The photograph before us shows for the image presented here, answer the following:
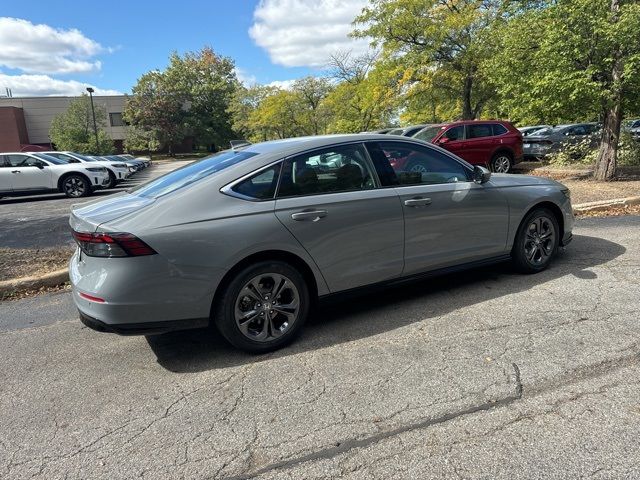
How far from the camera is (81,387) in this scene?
3312 mm

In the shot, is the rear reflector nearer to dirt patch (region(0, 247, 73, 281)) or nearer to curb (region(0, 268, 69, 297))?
curb (region(0, 268, 69, 297))

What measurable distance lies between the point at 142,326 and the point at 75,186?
45.4 ft

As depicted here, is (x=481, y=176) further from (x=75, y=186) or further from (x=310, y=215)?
(x=75, y=186)

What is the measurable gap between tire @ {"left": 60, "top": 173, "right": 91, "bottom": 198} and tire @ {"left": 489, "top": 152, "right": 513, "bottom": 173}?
1247 centimetres

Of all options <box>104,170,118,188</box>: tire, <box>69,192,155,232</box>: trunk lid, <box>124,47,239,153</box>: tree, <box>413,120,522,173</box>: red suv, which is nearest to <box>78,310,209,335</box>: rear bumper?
<box>69,192,155,232</box>: trunk lid

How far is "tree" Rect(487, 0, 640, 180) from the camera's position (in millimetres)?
9453

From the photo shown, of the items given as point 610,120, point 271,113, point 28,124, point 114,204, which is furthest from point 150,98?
point 114,204

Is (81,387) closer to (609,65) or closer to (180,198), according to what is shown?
(180,198)

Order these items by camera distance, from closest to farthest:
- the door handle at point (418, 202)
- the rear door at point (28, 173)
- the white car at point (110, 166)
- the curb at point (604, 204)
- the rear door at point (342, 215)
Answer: the rear door at point (342, 215) < the door handle at point (418, 202) < the curb at point (604, 204) < the rear door at point (28, 173) < the white car at point (110, 166)

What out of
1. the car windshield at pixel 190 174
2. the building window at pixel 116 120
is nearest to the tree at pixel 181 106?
the building window at pixel 116 120

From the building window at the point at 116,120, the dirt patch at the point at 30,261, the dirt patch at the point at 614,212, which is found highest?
the building window at the point at 116,120

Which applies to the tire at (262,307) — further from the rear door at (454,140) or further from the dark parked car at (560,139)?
the dark parked car at (560,139)

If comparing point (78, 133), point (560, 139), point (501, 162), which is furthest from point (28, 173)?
point (78, 133)

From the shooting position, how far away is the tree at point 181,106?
5234 cm
